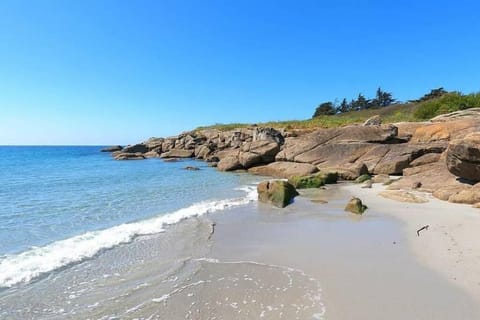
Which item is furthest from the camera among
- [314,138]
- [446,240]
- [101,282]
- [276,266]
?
[314,138]

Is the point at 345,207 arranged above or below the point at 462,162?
below

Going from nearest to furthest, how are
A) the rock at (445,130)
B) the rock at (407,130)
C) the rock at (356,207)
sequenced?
the rock at (356,207) < the rock at (445,130) < the rock at (407,130)

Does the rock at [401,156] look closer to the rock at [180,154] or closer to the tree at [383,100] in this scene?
the rock at [180,154]

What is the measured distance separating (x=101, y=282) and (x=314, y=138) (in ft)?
68.7

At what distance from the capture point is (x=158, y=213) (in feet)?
40.5

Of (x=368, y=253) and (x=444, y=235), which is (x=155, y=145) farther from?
(x=368, y=253)

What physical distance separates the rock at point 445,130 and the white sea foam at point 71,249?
16.8 metres


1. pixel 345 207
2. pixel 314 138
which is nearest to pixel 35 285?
pixel 345 207

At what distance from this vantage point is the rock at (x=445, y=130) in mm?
20453

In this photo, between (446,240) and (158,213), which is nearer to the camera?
(446,240)

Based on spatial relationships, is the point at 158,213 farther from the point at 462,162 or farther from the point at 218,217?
the point at 462,162

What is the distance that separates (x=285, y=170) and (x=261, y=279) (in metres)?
17.1

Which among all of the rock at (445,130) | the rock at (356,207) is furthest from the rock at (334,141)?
the rock at (356,207)

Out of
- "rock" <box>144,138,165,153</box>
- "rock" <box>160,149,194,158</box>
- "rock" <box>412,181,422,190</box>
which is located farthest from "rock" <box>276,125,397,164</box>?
"rock" <box>144,138,165,153</box>
